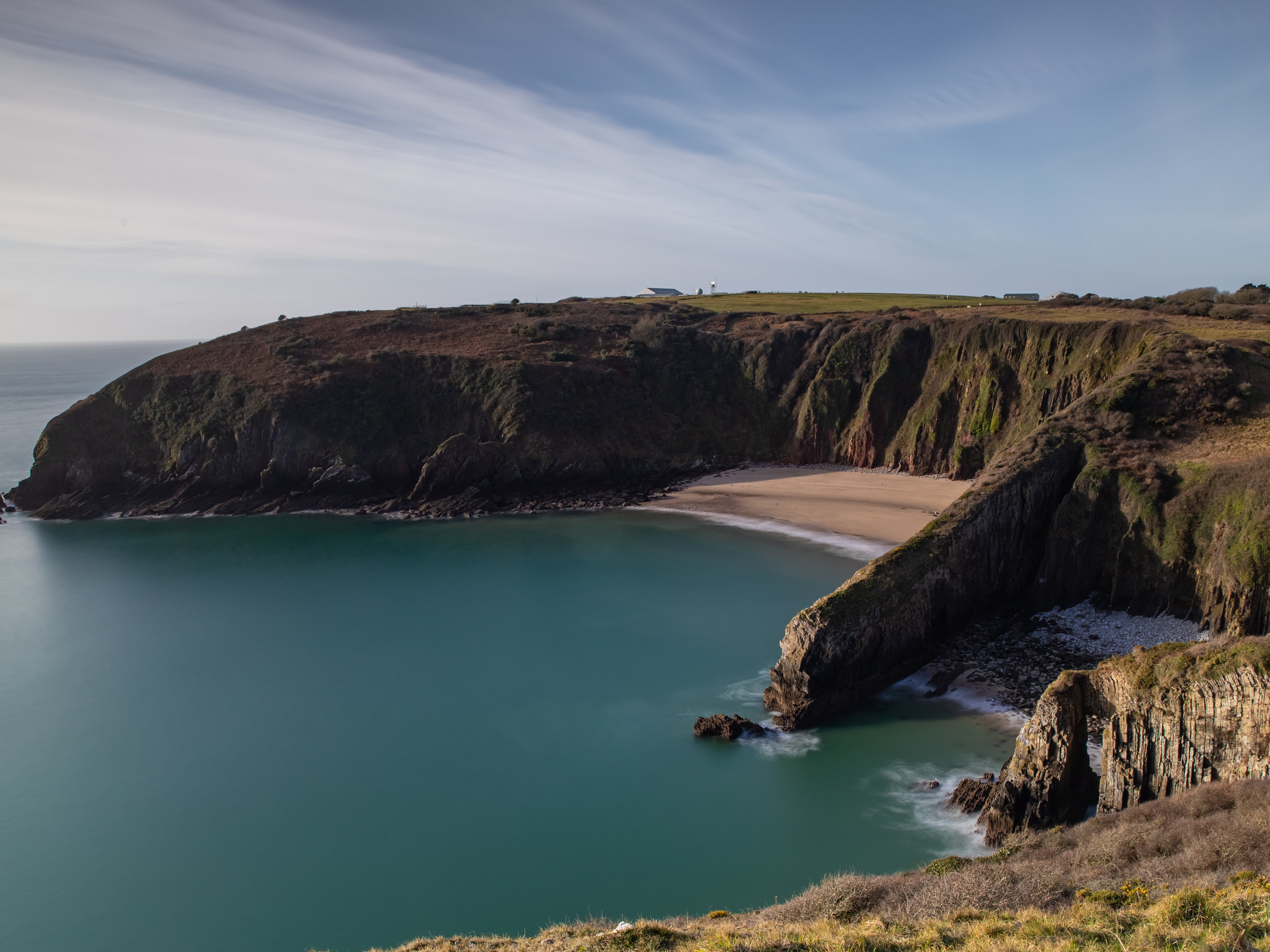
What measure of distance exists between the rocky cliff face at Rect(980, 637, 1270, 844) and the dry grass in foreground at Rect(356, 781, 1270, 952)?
112 centimetres

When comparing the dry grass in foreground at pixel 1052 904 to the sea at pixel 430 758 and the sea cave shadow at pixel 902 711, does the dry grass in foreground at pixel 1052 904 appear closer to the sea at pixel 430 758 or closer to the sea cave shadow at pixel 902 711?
the sea at pixel 430 758

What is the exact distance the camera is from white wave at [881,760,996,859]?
64.9 feet

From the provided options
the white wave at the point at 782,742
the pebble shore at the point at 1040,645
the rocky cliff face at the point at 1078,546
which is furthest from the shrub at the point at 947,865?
the pebble shore at the point at 1040,645

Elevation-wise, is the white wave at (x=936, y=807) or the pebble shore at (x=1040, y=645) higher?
the pebble shore at (x=1040, y=645)

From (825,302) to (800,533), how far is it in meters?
41.7

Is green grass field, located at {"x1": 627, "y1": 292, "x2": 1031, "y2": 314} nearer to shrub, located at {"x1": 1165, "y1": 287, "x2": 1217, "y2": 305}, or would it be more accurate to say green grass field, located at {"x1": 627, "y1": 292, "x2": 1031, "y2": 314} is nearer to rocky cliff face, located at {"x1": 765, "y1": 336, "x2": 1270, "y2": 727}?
shrub, located at {"x1": 1165, "y1": 287, "x2": 1217, "y2": 305}

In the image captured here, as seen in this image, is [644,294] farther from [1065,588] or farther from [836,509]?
[1065,588]

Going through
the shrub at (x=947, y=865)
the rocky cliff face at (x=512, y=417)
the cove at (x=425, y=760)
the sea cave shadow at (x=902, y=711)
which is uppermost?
the rocky cliff face at (x=512, y=417)

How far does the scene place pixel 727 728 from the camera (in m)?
25.5

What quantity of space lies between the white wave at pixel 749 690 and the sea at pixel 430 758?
0.36 ft

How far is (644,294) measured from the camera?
111812 millimetres

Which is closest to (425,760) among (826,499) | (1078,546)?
(1078,546)

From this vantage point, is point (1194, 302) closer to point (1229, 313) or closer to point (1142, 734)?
point (1229, 313)

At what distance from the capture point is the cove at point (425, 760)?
19.3 metres
